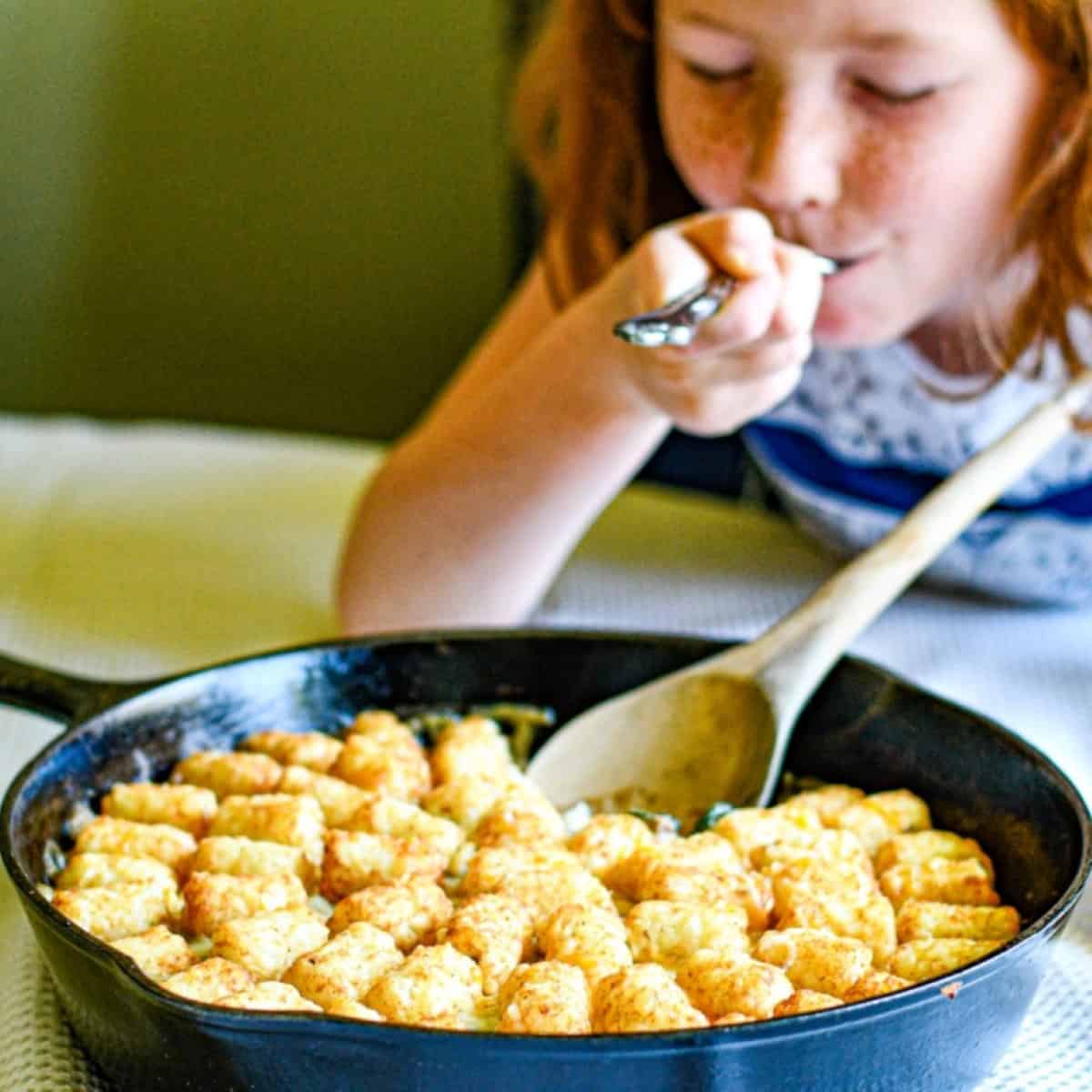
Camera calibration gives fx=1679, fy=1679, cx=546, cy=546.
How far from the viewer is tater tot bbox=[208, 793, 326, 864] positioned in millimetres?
764

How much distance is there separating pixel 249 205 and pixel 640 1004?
227cm

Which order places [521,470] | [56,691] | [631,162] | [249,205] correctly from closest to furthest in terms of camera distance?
[56,691] < [521,470] < [631,162] < [249,205]

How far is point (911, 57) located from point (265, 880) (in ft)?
1.88

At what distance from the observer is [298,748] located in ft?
2.78

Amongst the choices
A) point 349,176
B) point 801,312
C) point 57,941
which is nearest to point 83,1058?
point 57,941

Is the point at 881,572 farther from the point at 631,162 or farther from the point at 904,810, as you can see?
the point at 631,162

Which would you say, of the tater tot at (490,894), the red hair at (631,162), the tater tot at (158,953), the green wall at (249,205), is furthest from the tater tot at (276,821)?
the green wall at (249,205)

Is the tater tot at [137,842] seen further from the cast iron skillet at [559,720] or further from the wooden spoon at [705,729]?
the wooden spoon at [705,729]

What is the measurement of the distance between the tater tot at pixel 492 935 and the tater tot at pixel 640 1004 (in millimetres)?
44

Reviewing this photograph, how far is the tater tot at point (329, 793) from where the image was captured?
80 centimetres

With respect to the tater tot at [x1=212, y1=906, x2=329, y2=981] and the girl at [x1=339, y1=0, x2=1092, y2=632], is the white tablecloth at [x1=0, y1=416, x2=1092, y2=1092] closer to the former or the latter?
the girl at [x1=339, y1=0, x2=1092, y2=632]

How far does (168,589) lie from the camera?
3.94ft

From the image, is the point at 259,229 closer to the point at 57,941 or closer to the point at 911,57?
the point at 911,57

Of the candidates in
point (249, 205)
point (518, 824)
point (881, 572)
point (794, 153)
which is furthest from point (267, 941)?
point (249, 205)
